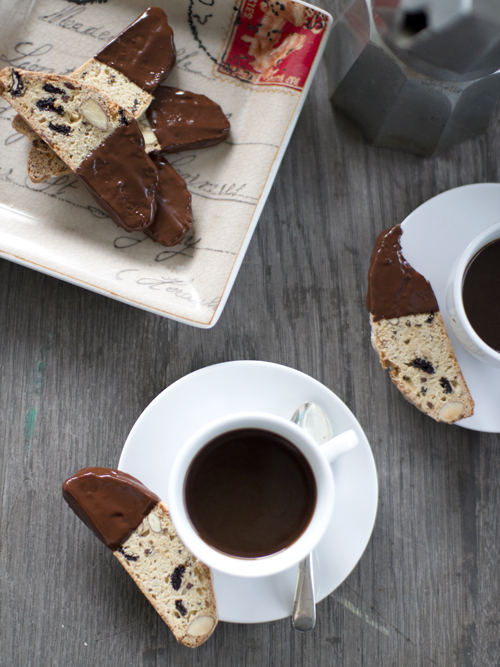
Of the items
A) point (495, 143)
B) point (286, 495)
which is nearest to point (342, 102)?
point (495, 143)

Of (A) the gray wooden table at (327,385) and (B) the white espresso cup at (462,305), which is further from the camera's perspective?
(A) the gray wooden table at (327,385)

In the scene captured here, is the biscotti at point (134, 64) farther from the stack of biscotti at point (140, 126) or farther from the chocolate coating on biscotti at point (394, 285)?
the chocolate coating on biscotti at point (394, 285)

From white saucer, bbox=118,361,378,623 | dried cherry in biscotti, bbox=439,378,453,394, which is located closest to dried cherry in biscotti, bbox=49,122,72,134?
white saucer, bbox=118,361,378,623

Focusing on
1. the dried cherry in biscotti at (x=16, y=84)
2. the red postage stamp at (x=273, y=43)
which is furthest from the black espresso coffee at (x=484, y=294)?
the dried cherry in biscotti at (x=16, y=84)

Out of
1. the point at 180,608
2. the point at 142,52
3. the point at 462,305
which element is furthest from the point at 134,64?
the point at 180,608

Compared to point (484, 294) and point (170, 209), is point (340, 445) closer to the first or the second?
point (484, 294)

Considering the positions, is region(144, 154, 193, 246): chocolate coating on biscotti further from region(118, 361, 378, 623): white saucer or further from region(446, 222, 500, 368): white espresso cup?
region(446, 222, 500, 368): white espresso cup

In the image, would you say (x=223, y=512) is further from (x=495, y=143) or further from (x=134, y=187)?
(x=495, y=143)
